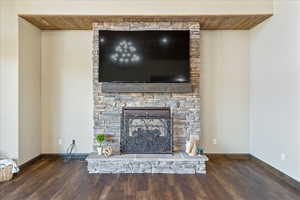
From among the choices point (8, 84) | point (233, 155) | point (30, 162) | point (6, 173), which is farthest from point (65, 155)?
point (233, 155)

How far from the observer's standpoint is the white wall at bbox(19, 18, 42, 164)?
404cm

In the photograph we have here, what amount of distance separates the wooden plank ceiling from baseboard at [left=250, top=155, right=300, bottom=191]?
2642mm

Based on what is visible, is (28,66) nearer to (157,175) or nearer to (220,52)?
(157,175)

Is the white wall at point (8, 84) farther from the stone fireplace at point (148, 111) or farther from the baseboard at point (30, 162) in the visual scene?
the stone fireplace at point (148, 111)

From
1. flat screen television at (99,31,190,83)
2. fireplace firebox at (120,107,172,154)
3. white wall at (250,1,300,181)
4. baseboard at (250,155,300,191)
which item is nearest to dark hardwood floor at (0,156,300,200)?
baseboard at (250,155,300,191)

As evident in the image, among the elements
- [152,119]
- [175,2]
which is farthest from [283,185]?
[175,2]

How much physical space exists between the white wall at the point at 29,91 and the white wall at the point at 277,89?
4368 millimetres

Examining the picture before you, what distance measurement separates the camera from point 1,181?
350cm

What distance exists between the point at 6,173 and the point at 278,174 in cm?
431

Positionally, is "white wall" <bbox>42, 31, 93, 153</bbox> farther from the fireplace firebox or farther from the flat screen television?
the fireplace firebox

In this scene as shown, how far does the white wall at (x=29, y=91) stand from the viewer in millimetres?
4043

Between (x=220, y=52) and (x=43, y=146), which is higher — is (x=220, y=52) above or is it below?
above

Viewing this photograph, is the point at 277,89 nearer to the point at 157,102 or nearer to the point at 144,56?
the point at 157,102

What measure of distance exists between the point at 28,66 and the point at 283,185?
4709 mm
